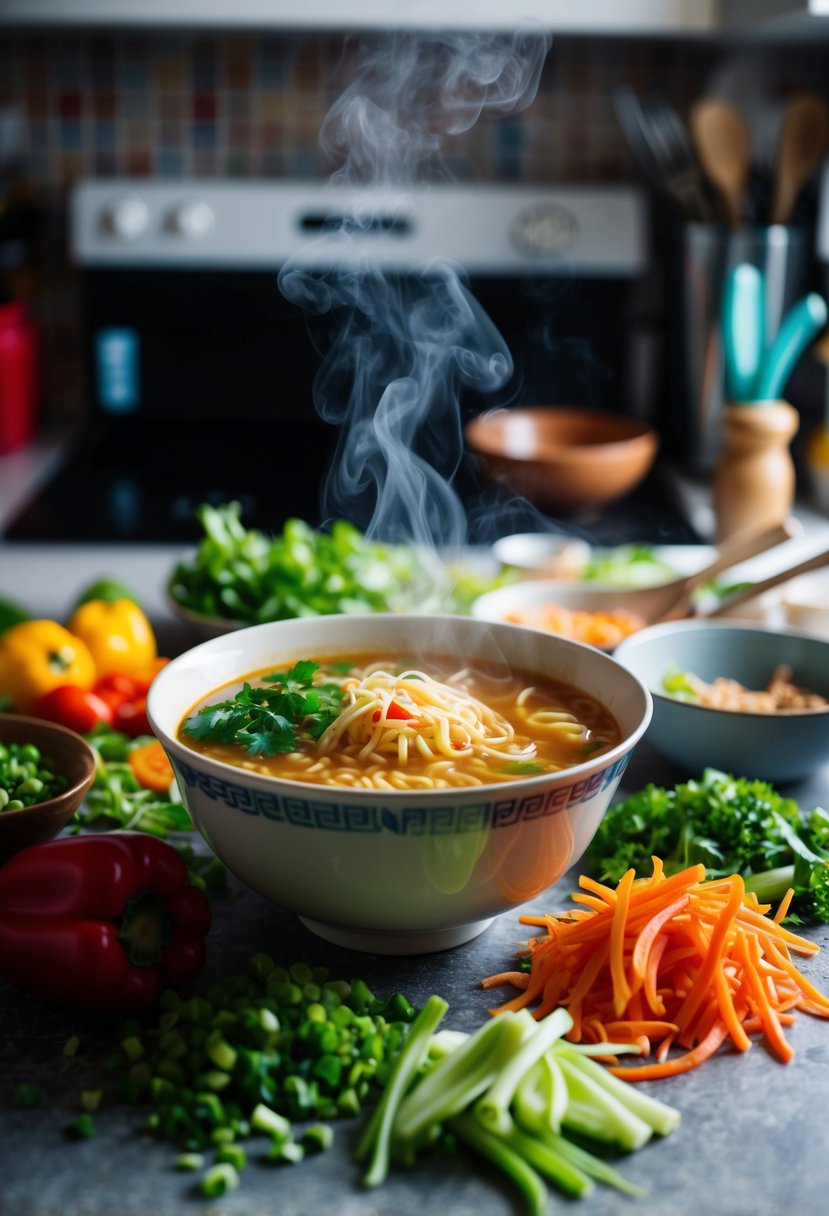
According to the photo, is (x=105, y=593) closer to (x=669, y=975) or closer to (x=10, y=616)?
(x=10, y=616)

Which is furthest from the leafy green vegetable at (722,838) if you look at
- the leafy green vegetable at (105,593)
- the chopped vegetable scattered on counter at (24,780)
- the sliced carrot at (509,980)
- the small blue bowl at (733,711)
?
the leafy green vegetable at (105,593)

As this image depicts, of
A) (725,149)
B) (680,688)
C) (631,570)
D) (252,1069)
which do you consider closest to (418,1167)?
(252,1069)

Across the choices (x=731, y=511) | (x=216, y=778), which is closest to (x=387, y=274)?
(x=731, y=511)

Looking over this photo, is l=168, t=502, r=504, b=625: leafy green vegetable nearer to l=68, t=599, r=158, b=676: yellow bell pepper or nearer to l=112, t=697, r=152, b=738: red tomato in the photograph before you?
l=68, t=599, r=158, b=676: yellow bell pepper

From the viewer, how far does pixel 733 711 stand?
1.43 meters

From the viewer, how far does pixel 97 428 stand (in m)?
3.29

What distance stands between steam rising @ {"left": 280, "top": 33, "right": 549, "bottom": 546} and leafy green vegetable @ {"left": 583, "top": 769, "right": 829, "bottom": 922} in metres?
1.50

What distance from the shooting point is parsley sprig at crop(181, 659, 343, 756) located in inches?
47.3

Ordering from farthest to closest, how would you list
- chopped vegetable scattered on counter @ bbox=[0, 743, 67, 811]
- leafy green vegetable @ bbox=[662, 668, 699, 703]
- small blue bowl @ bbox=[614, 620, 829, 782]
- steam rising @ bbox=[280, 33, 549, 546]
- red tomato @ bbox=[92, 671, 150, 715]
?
steam rising @ bbox=[280, 33, 549, 546], red tomato @ bbox=[92, 671, 150, 715], leafy green vegetable @ bbox=[662, 668, 699, 703], small blue bowl @ bbox=[614, 620, 829, 782], chopped vegetable scattered on counter @ bbox=[0, 743, 67, 811]

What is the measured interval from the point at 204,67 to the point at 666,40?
3.62 feet

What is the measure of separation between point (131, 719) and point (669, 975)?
80cm

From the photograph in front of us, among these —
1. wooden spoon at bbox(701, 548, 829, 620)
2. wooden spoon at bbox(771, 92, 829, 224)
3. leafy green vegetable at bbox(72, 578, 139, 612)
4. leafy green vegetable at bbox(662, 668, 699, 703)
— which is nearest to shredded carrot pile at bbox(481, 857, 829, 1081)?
leafy green vegetable at bbox(662, 668, 699, 703)

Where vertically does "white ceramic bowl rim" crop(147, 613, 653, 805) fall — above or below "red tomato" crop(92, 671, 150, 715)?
above

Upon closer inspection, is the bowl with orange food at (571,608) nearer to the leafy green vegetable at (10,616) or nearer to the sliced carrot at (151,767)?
the sliced carrot at (151,767)
